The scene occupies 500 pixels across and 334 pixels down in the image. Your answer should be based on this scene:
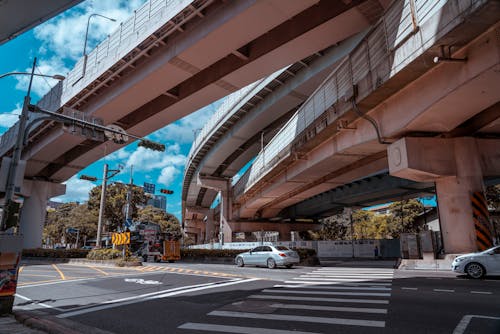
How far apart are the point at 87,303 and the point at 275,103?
1793cm

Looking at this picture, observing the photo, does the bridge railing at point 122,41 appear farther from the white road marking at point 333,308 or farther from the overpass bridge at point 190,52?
the white road marking at point 333,308

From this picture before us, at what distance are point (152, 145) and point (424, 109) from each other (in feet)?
37.4

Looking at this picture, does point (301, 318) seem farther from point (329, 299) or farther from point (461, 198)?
point (461, 198)

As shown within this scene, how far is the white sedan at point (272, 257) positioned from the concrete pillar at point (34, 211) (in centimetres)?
2838

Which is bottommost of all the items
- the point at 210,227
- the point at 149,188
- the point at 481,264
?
the point at 481,264

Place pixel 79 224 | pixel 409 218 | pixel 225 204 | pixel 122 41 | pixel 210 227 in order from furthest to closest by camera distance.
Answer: pixel 79 224 < pixel 210 227 < pixel 409 218 < pixel 225 204 < pixel 122 41

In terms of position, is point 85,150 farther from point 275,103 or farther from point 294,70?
point 294,70

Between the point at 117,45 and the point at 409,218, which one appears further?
the point at 409,218

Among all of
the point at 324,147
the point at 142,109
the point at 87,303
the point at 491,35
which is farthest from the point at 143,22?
the point at 491,35

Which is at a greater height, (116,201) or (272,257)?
(116,201)

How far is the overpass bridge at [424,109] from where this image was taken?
962 cm

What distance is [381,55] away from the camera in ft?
39.8

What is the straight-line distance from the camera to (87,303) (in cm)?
852

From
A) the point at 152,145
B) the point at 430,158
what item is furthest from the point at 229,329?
the point at 430,158
